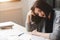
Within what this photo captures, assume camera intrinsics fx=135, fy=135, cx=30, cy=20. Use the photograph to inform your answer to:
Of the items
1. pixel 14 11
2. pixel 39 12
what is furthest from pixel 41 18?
pixel 14 11

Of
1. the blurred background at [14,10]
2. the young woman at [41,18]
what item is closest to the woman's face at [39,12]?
the young woman at [41,18]

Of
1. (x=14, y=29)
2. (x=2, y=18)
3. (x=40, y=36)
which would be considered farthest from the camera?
(x=2, y=18)

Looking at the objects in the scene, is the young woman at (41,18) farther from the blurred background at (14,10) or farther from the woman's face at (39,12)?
the blurred background at (14,10)

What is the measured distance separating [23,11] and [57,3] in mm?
1212

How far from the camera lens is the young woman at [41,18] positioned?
1581mm

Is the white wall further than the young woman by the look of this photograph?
Yes

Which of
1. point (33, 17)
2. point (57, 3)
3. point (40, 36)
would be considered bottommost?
point (40, 36)

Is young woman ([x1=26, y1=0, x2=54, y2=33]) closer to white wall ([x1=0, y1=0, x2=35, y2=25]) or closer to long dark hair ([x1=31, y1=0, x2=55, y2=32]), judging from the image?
long dark hair ([x1=31, y1=0, x2=55, y2=32])

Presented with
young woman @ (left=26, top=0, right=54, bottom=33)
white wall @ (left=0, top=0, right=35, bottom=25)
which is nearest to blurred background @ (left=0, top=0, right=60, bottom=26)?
white wall @ (left=0, top=0, right=35, bottom=25)

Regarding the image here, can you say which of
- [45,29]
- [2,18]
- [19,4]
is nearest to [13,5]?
[19,4]

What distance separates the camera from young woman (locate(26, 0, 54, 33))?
158 centimetres

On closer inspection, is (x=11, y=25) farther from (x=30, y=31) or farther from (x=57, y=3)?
(x=57, y=3)

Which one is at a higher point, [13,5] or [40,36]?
[13,5]

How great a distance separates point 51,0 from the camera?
178 cm
